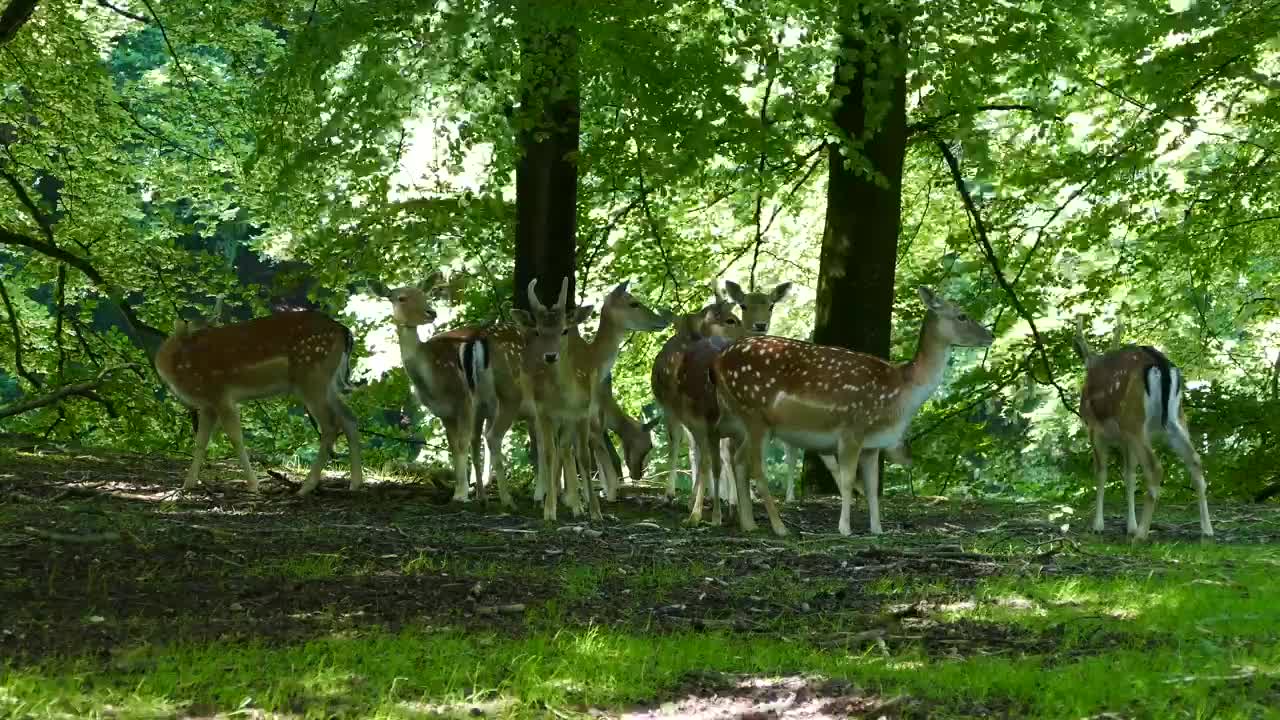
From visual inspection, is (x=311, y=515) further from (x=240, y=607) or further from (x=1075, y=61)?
(x=1075, y=61)

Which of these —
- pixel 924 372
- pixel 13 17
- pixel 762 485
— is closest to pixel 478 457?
pixel 762 485

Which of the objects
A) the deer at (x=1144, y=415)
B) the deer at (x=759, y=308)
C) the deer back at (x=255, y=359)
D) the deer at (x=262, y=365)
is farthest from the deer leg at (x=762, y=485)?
the deer back at (x=255, y=359)

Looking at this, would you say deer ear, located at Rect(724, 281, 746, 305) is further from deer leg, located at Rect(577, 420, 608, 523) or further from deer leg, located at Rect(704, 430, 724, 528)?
deer leg, located at Rect(704, 430, 724, 528)

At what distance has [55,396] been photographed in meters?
12.6

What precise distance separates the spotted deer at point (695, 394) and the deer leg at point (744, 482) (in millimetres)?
305

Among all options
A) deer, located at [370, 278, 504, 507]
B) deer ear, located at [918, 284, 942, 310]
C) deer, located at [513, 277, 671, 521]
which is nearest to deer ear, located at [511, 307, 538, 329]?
deer, located at [513, 277, 671, 521]

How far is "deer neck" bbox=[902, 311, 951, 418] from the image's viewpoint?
10.8 metres

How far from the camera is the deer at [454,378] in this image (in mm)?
12148

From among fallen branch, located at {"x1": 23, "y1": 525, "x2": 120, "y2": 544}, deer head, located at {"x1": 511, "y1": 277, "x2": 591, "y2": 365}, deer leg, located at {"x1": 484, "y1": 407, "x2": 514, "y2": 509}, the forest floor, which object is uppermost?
deer head, located at {"x1": 511, "y1": 277, "x2": 591, "y2": 365}

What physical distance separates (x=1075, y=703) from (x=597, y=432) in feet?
24.9

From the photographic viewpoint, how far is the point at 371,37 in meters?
10.2

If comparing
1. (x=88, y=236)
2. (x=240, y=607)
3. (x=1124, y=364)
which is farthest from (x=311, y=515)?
(x=88, y=236)

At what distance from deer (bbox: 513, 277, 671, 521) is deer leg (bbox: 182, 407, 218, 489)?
252cm

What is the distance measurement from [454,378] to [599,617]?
5748mm
